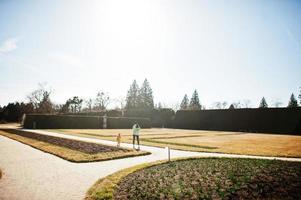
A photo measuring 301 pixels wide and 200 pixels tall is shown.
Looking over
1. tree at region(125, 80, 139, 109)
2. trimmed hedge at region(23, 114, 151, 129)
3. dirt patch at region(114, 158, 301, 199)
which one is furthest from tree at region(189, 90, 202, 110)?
dirt patch at region(114, 158, 301, 199)

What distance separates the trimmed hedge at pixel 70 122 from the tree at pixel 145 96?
2982cm

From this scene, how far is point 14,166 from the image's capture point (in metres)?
10.2

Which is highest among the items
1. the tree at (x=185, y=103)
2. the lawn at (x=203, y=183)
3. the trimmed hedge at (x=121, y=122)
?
the tree at (x=185, y=103)

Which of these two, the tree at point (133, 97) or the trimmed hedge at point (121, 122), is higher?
the tree at point (133, 97)

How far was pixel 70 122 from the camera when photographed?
1727 inches

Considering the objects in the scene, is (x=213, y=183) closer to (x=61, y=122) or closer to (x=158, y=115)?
(x=61, y=122)

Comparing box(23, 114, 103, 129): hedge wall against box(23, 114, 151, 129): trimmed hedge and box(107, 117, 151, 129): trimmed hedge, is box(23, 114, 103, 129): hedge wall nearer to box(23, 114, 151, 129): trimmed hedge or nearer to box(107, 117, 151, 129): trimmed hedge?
box(23, 114, 151, 129): trimmed hedge

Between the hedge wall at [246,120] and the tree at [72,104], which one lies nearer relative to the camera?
the hedge wall at [246,120]

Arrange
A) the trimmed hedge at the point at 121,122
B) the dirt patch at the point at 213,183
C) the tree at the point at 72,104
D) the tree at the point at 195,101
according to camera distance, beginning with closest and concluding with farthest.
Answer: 1. the dirt patch at the point at 213,183
2. the trimmed hedge at the point at 121,122
3. the tree at the point at 72,104
4. the tree at the point at 195,101

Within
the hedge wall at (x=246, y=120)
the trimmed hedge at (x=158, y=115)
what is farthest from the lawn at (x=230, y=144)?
the trimmed hedge at (x=158, y=115)

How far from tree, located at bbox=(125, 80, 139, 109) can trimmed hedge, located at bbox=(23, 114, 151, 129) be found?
102 ft

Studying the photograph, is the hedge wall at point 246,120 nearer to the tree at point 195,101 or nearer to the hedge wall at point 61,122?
the hedge wall at point 61,122

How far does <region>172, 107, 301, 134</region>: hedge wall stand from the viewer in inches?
1569

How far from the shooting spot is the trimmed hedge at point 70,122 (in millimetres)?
39781
